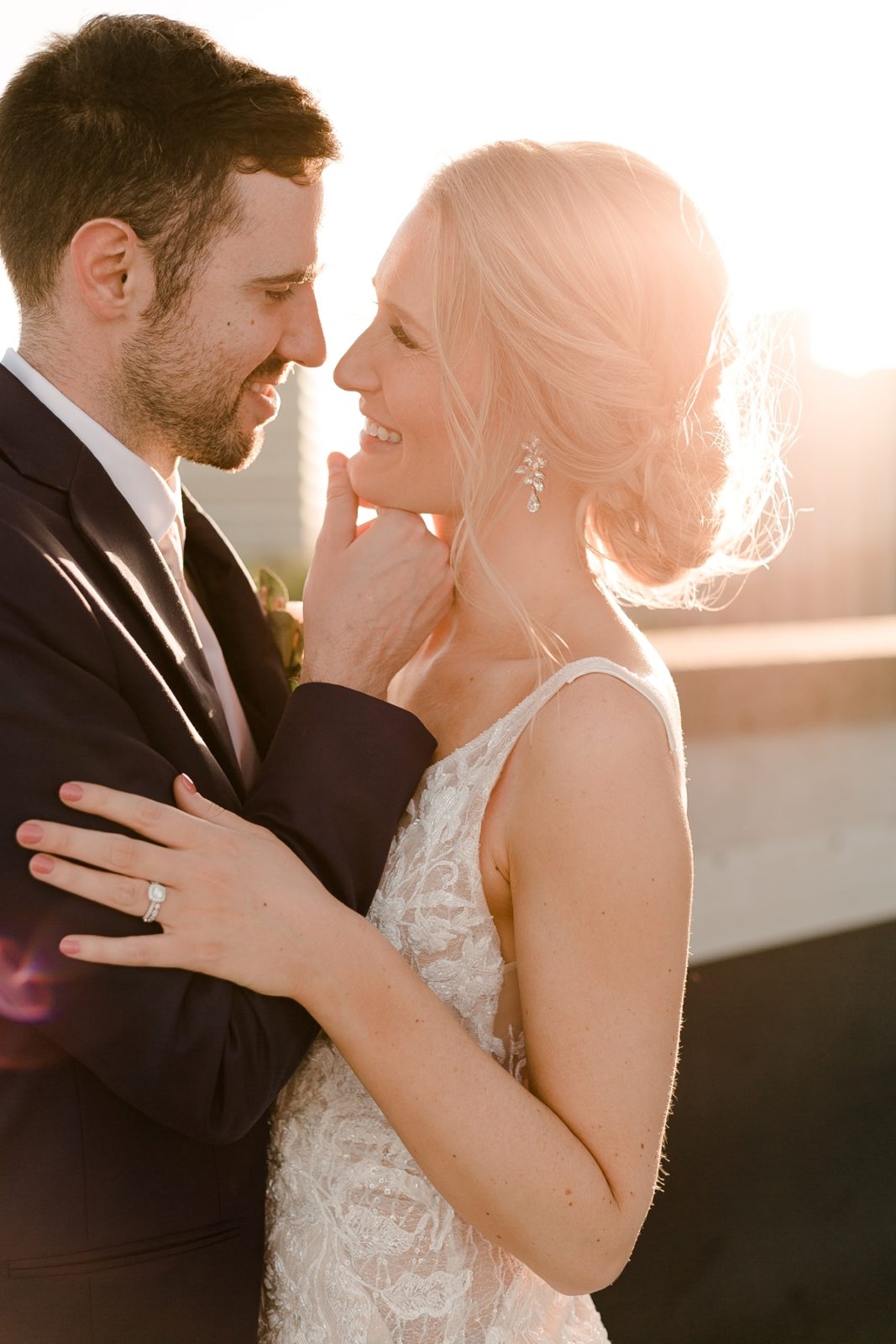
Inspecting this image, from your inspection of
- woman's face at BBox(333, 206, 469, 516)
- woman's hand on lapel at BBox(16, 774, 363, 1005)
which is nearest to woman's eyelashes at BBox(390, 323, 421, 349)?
woman's face at BBox(333, 206, 469, 516)

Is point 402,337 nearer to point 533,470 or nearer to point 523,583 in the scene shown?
point 533,470

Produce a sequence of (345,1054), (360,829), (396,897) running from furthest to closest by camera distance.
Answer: (396,897), (360,829), (345,1054)

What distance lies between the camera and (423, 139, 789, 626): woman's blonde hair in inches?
87.5

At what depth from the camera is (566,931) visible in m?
1.89

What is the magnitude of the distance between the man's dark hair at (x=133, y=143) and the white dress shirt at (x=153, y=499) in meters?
0.25

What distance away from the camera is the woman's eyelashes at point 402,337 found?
2326 mm

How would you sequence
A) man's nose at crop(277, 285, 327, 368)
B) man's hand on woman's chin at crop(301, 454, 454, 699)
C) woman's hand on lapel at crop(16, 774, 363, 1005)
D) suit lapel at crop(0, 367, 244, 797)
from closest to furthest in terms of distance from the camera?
1. woman's hand on lapel at crop(16, 774, 363, 1005)
2. suit lapel at crop(0, 367, 244, 797)
3. man's hand on woman's chin at crop(301, 454, 454, 699)
4. man's nose at crop(277, 285, 327, 368)

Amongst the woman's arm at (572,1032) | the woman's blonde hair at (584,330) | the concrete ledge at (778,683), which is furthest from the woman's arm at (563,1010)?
the concrete ledge at (778,683)

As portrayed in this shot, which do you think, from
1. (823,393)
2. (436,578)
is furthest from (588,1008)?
(823,393)

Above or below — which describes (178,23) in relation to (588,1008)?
above

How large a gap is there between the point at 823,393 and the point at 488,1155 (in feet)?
102

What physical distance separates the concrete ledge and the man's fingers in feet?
9.21

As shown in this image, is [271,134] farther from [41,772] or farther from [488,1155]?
[488,1155]

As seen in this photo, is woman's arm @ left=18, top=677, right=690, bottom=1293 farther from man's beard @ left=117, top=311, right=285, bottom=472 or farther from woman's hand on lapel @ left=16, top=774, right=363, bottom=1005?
man's beard @ left=117, top=311, right=285, bottom=472
